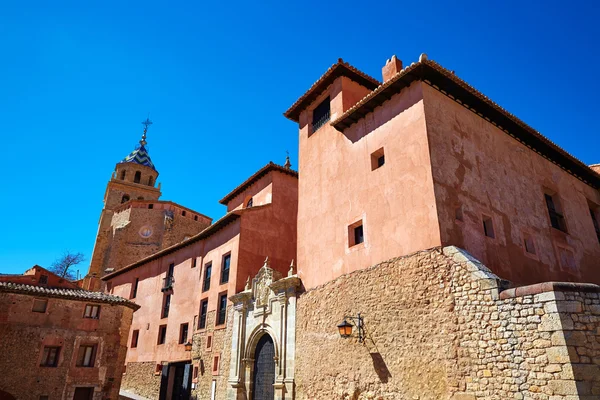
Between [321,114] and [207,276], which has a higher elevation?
[321,114]

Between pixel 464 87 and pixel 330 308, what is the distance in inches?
300

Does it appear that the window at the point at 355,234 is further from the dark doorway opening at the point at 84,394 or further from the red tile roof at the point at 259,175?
the dark doorway opening at the point at 84,394

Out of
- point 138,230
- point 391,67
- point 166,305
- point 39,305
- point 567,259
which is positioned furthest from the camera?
point 138,230

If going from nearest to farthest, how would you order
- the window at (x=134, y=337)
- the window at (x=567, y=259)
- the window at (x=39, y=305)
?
the window at (x=567, y=259), the window at (x=39, y=305), the window at (x=134, y=337)

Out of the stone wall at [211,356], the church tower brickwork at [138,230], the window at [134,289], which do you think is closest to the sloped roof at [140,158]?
the church tower brickwork at [138,230]

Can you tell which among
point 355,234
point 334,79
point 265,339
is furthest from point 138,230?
point 355,234

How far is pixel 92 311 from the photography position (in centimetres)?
2011

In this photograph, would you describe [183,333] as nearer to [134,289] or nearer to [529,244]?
[134,289]

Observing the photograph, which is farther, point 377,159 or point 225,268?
point 225,268

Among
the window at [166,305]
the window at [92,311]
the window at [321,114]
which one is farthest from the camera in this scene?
the window at [166,305]

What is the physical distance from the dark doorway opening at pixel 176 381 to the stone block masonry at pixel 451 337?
840cm

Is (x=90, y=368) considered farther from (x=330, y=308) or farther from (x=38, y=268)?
(x=330, y=308)

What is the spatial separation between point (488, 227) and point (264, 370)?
30.2 ft

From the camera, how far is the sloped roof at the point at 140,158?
53.4 m
